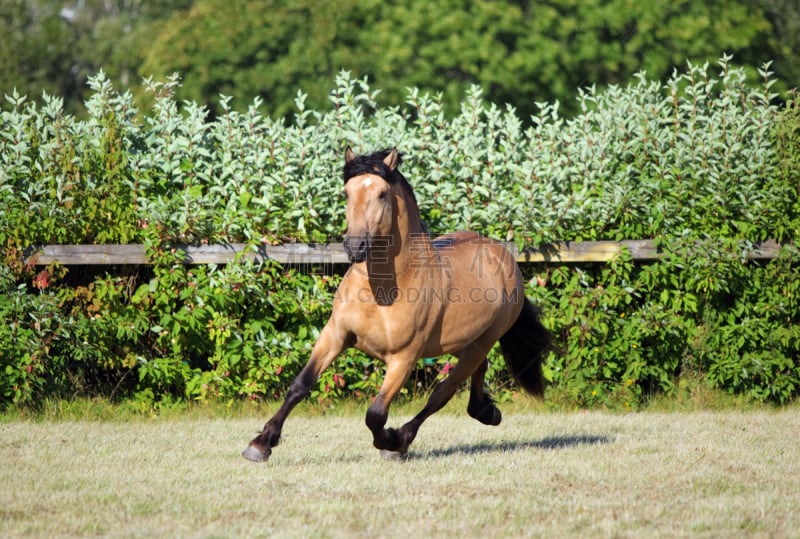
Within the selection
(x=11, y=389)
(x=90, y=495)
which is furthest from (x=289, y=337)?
(x=90, y=495)

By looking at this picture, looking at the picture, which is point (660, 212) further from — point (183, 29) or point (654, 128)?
point (183, 29)

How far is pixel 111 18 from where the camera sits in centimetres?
4388

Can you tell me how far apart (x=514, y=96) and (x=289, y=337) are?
2073 cm

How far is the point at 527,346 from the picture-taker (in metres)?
8.24

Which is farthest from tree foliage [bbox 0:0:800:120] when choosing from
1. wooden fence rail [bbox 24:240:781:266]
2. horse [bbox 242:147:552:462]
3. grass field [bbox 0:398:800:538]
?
horse [bbox 242:147:552:462]

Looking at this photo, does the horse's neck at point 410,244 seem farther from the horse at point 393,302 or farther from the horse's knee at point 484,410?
the horse's knee at point 484,410

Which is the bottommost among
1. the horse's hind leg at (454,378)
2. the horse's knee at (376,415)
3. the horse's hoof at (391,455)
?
the horse's hoof at (391,455)

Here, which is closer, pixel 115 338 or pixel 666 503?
pixel 666 503

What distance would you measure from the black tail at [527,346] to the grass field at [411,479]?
53 cm

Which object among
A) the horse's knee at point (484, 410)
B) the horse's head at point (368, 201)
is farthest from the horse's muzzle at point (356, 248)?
the horse's knee at point (484, 410)

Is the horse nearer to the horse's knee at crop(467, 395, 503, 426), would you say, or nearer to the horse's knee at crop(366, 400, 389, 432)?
the horse's knee at crop(366, 400, 389, 432)

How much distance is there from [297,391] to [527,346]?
2508 mm

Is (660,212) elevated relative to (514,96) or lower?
elevated

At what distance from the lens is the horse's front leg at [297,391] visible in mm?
6484
